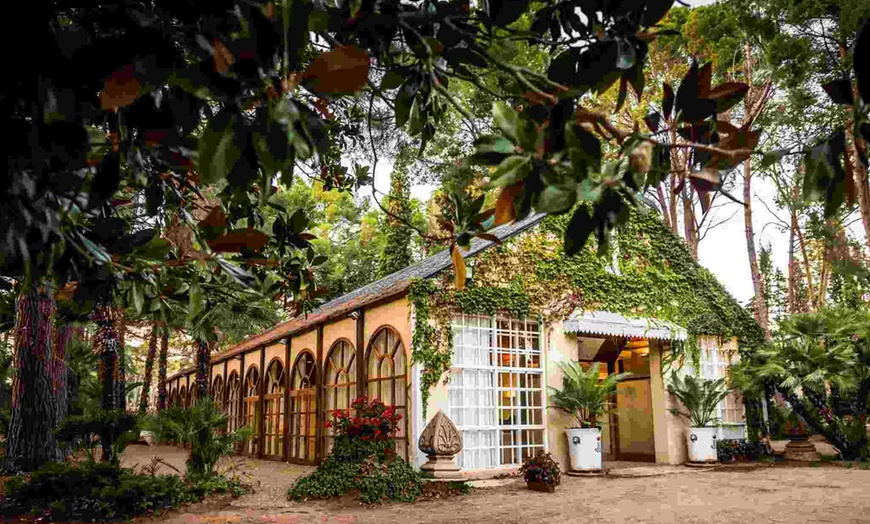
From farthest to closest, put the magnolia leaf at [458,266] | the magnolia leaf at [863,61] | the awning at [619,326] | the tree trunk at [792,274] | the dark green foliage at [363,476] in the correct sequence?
the tree trunk at [792,274]
the awning at [619,326]
the dark green foliage at [363,476]
the magnolia leaf at [458,266]
the magnolia leaf at [863,61]

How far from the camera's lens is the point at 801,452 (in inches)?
472

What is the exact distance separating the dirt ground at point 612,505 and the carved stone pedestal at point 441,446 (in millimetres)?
437

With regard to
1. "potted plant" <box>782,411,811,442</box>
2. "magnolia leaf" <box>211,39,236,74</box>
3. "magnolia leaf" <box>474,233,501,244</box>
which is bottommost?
"potted plant" <box>782,411,811,442</box>

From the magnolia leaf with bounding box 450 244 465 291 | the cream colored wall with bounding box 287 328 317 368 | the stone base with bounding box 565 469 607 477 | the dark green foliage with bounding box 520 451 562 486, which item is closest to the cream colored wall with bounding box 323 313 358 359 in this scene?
the cream colored wall with bounding box 287 328 317 368

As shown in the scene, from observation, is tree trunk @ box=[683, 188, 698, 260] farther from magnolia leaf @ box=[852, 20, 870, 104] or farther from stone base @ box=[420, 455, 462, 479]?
magnolia leaf @ box=[852, 20, 870, 104]

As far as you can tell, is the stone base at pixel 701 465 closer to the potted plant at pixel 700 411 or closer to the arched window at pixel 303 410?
the potted plant at pixel 700 411

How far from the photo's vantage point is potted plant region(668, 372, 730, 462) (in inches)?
442

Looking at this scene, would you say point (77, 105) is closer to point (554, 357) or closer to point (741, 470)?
point (554, 357)

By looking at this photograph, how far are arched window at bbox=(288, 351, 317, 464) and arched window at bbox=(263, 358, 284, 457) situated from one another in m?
0.70

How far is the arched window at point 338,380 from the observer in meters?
11.0

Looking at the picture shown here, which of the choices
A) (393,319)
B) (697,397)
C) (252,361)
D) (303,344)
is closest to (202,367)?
(252,361)

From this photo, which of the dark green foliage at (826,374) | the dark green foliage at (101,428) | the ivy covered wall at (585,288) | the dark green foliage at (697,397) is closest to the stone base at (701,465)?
the dark green foliage at (697,397)

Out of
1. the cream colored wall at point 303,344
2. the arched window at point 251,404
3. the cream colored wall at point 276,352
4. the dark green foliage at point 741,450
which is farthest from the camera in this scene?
the arched window at point 251,404

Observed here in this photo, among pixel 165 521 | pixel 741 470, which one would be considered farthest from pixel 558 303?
pixel 165 521
